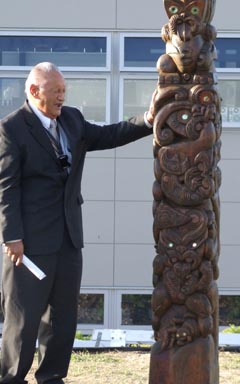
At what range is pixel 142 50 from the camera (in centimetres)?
928

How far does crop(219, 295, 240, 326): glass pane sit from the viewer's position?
9430 mm

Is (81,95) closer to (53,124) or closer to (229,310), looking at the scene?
(229,310)

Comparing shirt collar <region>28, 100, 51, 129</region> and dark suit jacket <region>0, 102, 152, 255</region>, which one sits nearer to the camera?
dark suit jacket <region>0, 102, 152, 255</region>

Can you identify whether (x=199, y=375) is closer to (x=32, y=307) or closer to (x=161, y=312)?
(x=161, y=312)

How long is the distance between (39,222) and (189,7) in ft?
4.27

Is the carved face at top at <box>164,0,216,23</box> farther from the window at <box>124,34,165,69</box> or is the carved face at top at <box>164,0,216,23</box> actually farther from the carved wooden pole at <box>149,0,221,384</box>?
the window at <box>124,34,165,69</box>

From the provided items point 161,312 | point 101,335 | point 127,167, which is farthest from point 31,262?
point 127,167

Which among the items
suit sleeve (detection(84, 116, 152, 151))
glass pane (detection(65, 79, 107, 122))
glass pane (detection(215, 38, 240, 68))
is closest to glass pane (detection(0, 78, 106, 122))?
glass pane (detection(65, 79, 107, 122))

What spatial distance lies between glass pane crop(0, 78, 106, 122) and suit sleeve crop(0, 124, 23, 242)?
16.1 ft

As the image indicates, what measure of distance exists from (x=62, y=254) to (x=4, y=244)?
1.01ft

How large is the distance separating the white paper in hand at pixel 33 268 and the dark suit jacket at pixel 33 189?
71 mm

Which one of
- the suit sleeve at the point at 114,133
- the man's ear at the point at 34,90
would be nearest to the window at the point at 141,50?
the suit sleeve at the point at 114,133

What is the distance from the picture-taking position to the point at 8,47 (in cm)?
933

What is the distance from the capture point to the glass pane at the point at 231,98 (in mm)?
9352
